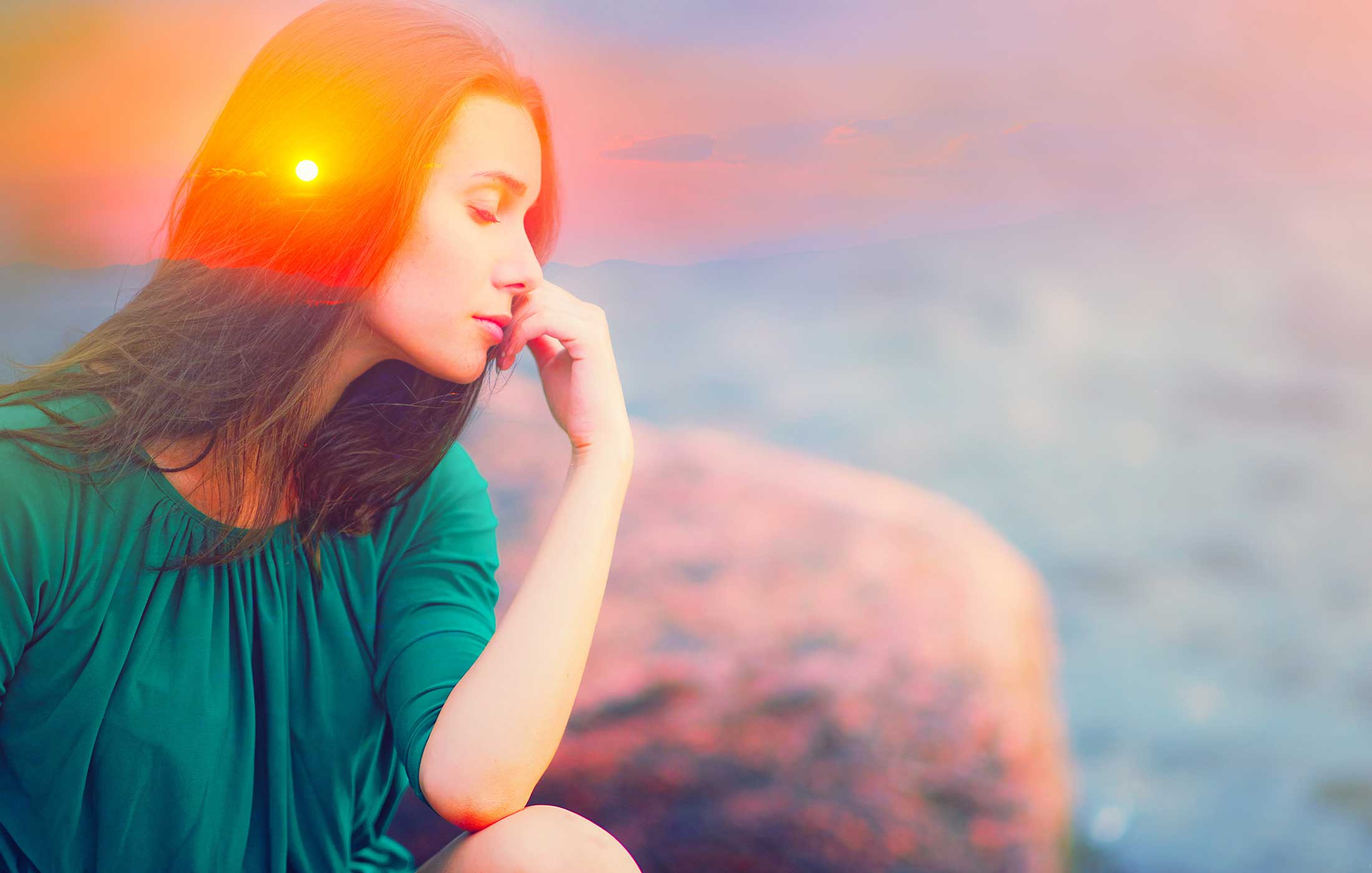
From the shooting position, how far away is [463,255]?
28.4 inches

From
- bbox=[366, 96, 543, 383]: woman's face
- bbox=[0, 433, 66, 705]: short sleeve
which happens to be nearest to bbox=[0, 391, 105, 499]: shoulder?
bbox=[0, 433, 66, 705]: short sleeve

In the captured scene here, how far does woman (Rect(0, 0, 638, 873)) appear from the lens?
0.68 metres

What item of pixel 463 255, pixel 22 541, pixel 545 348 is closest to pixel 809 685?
pixel 545 348

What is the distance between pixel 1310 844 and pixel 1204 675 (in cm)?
19

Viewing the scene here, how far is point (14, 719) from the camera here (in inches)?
27.1

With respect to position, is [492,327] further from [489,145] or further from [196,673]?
[196,673]

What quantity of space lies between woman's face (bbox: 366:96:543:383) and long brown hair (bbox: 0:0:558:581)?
1 cm

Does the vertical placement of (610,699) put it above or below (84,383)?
below

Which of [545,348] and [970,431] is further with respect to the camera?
[970,431]

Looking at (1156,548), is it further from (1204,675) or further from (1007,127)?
(1007,127)

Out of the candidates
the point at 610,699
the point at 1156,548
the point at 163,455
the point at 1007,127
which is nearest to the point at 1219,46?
the point at 1007,127

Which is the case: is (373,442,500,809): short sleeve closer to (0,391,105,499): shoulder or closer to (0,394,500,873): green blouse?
(0,394,500,873): green blouse

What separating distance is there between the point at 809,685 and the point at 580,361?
0.39m

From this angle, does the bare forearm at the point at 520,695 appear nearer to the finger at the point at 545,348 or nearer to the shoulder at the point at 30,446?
the finger at the point at 545,348
